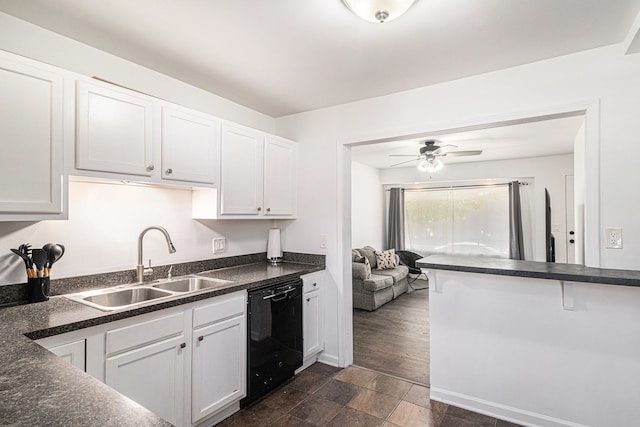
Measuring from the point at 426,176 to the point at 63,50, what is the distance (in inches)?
237

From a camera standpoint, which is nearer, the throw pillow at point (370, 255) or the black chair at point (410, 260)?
the throw pillow at point (370, 255)

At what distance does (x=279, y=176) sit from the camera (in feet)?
10.3

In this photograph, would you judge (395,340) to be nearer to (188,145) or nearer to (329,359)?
(329,359)

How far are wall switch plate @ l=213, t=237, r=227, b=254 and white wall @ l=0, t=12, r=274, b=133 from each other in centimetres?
111

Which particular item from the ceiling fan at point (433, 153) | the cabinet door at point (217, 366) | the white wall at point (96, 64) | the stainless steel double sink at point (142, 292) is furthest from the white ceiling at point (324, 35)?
the ceiling fan at point (433, 153)

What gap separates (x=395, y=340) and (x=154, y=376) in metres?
2.64

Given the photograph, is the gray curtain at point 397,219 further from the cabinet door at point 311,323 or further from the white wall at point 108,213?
the white wall at point 108,213

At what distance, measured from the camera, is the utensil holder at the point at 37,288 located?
70.1 inches

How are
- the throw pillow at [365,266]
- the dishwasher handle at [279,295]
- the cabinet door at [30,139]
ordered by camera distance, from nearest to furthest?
the cabinet door at [30,139] < the dishwasher handle at [279,295] < the throw pillow at [365,266]

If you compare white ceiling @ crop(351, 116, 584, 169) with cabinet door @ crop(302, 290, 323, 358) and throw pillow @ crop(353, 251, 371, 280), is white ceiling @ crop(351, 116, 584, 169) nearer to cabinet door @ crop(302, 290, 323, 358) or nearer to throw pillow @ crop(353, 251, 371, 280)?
throw pillow @ crop(353, 251, 371, 280)

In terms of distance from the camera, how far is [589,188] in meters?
2.12

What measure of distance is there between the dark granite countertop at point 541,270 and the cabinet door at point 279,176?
140cm

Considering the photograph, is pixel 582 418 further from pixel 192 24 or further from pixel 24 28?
pixel 24 28

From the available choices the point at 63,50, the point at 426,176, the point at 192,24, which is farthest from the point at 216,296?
the point at 426,176
